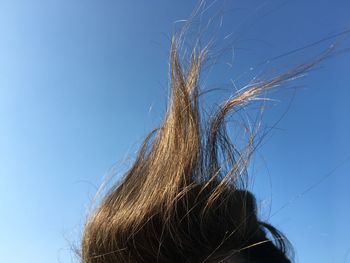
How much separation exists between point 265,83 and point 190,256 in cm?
37

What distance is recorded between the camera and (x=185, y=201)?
39.3 inches

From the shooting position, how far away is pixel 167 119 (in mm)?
1114

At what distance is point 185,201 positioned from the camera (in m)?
1.00

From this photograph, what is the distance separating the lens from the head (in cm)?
97

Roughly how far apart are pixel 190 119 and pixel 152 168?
13 centimetres

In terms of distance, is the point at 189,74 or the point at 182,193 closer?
the point at 182,193

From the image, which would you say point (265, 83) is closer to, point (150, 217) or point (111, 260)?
point (150, 217)

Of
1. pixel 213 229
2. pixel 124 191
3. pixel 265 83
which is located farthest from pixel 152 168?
pixel 265 83

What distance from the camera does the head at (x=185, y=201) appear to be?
97 cm

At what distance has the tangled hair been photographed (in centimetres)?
97

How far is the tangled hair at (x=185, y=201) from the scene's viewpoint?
967mm

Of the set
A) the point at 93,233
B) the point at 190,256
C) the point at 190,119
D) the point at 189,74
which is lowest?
the point at 190,256

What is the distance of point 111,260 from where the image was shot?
1023mm

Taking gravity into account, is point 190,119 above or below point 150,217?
above
